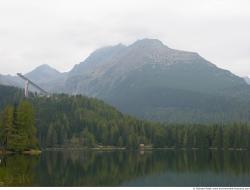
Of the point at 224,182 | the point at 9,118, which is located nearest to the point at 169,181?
the point at 224,182

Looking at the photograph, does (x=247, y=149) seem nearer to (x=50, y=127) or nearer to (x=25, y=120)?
(x=50, y=127)

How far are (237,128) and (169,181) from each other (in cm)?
14103

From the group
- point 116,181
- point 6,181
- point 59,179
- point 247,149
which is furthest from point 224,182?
point 247,149

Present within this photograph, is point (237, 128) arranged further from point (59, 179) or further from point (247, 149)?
point (59, 179)

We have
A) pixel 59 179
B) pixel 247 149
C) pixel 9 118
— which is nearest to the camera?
pixel 59 179

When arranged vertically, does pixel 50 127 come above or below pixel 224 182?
above

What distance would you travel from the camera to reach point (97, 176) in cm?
6488

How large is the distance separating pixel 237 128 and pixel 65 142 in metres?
71.7

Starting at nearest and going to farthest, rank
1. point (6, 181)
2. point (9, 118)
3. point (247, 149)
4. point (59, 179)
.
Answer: point (6, 181) → point (59, 179) → point (9, 118) → point (247, 149)

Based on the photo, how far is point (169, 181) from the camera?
62.3 meters

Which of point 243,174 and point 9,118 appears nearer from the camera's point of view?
point 243,174

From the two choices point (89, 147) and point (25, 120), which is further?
point (89, 147)

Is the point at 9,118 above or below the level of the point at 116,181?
above

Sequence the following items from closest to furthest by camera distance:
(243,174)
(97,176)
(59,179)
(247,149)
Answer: (59,179), (97,176), (243,174), (247,149)
